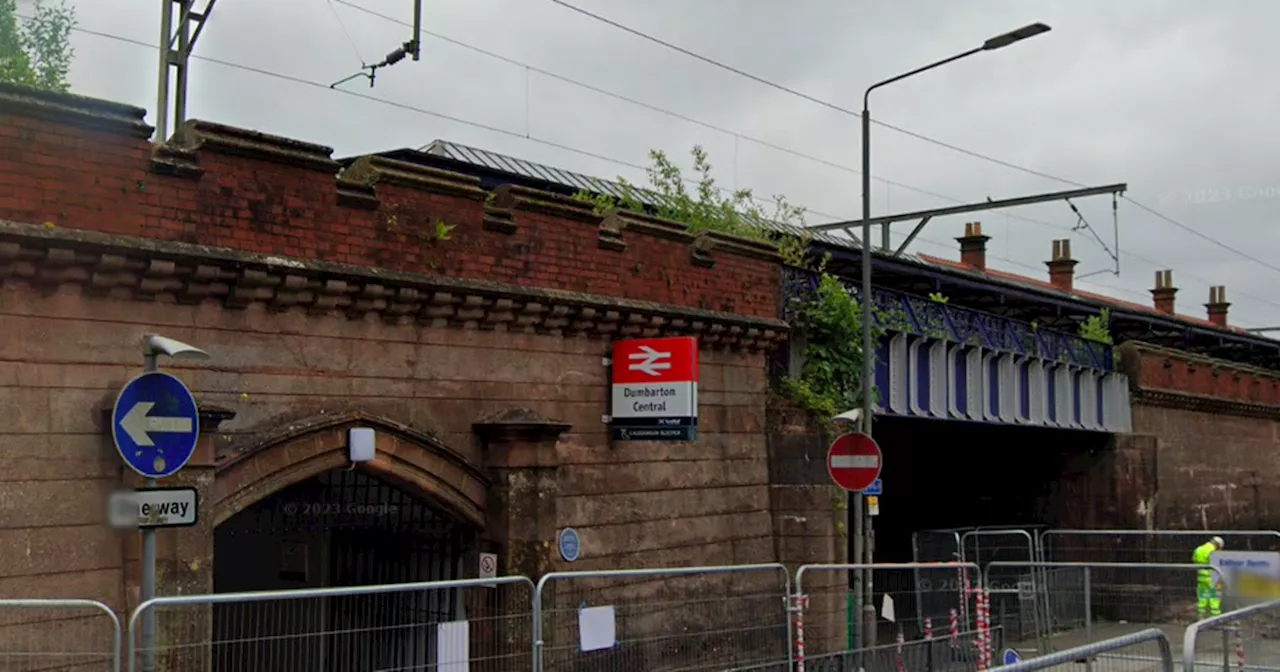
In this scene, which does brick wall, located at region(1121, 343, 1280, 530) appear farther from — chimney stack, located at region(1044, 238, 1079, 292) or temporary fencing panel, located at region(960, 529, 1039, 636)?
chimney stack, located at region(1044, 238, 1079, 292)

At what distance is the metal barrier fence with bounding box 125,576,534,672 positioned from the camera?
25.7ft

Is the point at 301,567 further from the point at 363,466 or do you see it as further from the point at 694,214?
the point at 694,214

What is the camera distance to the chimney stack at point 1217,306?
5247 centimetres

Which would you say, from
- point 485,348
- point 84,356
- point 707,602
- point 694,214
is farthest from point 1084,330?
point 84,356

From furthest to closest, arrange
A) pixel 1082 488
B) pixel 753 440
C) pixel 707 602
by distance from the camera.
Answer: pixel 1082 488 → pixel 753 440 → pixel 707 602

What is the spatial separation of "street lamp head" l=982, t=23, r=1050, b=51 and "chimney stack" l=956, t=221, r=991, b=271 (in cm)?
2516

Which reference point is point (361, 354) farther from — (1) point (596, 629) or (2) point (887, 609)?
(2) point (887, 609)

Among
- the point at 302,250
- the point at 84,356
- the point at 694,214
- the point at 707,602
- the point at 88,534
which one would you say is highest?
the point at 694,214

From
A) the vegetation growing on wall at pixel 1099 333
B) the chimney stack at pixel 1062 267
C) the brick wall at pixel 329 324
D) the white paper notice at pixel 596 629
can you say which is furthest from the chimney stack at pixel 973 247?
the white paper notice at pixel 596 629

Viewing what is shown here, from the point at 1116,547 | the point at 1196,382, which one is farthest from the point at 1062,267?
the point at 1116,547

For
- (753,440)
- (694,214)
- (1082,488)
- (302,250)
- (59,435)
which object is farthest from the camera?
(1082,488)

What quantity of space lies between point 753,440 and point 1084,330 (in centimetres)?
1350

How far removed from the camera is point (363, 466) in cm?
1038

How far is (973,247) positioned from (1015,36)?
85.1ft
